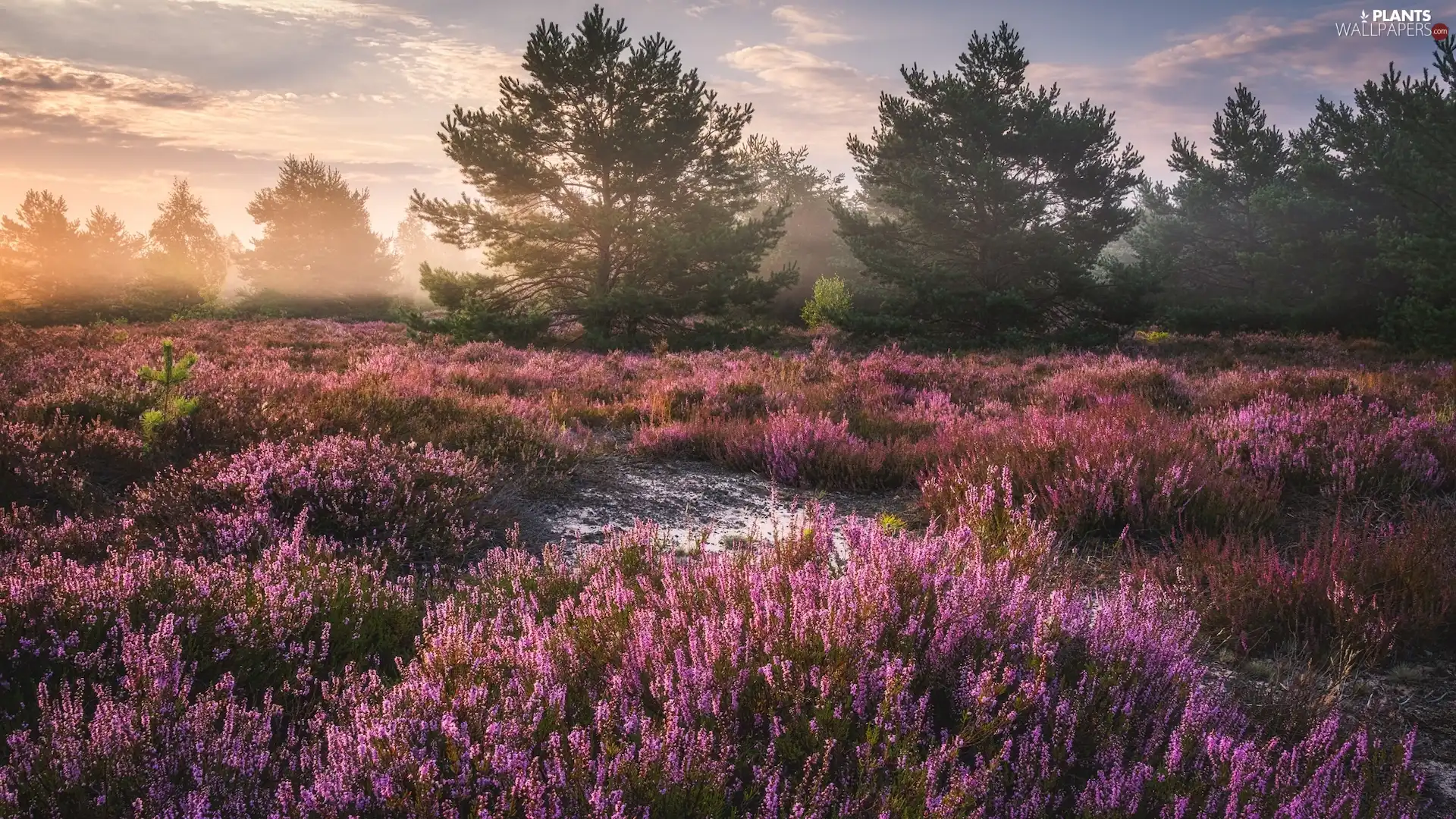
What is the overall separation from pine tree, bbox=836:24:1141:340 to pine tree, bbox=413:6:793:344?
443 cm

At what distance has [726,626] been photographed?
78.6 inches

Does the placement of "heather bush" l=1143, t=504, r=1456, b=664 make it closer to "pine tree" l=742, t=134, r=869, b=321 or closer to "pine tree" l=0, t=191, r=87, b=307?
"pine tree" l=742, t=134, r=869, b=321

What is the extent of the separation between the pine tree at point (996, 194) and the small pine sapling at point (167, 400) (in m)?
18.0

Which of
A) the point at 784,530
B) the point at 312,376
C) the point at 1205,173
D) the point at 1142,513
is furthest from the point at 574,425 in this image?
A: the point at 1205,173

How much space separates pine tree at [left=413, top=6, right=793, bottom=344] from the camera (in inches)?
820

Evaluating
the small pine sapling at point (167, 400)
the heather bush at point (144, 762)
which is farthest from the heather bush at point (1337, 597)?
the small pine sapling at point (167, 400)

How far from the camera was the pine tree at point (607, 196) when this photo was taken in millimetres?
20828

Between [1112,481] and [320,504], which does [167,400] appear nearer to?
[320,504]

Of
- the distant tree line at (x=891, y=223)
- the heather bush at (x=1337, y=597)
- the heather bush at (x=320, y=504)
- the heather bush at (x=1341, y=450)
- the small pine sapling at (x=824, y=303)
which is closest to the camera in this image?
the heather bush at (x=1337, y=597)

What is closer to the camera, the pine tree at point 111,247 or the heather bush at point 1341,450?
the heather bush at point 1341,450

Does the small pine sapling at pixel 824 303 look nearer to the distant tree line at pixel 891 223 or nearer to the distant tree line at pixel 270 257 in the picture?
the distant tree line at pixel 891 223

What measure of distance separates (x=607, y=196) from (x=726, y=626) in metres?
21.8

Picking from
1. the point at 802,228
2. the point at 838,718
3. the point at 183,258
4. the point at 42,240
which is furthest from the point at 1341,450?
the point at 183,258

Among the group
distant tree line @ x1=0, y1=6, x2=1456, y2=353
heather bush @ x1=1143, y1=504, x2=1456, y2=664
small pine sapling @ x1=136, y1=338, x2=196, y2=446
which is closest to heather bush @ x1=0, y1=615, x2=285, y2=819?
heather bush @ x1=1143, y1=504, x2=1456, y2=664
